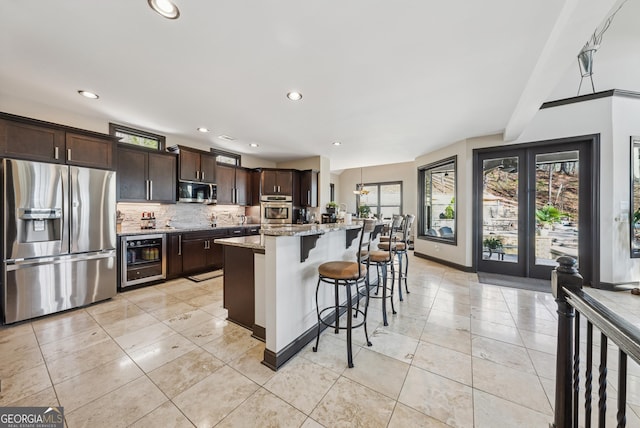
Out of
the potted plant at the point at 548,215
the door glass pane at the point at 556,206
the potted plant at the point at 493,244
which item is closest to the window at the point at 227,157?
the potted plant at the point at 493,244

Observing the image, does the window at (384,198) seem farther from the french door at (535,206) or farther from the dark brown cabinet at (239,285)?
the dark brown cabinet at (239,285)

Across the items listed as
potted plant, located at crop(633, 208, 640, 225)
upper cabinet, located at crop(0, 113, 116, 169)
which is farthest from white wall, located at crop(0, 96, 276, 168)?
potted plant, located at crop(633, 208, 640, 225)

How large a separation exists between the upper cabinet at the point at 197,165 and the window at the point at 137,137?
1.41ft

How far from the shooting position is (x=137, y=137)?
164 inches

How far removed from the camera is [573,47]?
196 centimetres

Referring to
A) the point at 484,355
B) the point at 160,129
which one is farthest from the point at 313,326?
the point at 160,129

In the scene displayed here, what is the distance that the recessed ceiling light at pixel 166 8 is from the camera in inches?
62.8

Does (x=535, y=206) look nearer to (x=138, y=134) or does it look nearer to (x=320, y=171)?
(x=320, y=171)

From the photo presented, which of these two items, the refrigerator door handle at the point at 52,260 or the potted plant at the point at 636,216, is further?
the potted plant at the point at 636,216

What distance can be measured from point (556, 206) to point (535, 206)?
282 millimetres

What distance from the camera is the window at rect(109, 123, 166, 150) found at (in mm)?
3873

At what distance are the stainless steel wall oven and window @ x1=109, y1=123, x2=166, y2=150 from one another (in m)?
1.59

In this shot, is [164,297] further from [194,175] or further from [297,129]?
[297,129]

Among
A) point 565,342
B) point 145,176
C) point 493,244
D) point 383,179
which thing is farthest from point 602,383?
point 383,179
